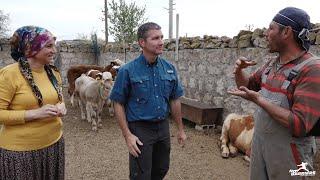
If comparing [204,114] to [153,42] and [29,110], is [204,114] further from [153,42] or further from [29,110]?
[29,110]

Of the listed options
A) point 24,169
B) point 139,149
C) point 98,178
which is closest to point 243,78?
point 139,149

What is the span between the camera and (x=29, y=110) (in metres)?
2.55

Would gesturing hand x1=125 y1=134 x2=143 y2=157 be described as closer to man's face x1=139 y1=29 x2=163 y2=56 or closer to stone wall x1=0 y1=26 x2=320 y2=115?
man's face x1=139 y1=29 x2=163 y2=56

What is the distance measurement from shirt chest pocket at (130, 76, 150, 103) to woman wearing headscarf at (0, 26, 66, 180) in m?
0.61

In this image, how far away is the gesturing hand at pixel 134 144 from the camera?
285 centimetres

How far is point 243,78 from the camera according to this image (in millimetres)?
2727

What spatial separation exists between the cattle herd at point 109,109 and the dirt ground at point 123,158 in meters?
0.20

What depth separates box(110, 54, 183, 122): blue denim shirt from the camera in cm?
295

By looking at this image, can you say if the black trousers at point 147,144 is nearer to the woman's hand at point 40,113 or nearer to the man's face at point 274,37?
the woman's hand at point 40,113

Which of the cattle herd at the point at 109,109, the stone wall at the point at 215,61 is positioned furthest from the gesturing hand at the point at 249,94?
the cattle herd at the point at 109,109

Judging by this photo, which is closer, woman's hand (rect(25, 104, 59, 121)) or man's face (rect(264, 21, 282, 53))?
man's face (rect(264, 21, 282, 53))

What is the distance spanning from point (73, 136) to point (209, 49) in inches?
133

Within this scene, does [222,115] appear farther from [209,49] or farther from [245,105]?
[209,49]

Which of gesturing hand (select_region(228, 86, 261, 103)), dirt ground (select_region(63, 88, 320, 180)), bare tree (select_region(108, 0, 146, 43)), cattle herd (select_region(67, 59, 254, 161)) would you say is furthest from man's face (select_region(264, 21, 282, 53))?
bare tree (select_region(108, 0, 146, 43))
